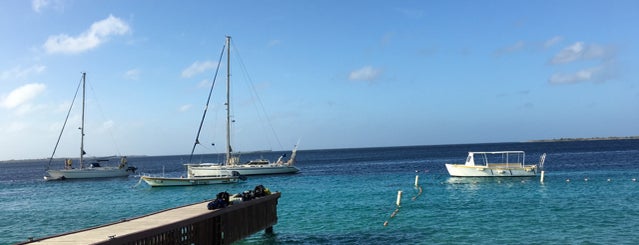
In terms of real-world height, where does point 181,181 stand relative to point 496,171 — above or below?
above

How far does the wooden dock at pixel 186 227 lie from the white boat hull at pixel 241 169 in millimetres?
50968

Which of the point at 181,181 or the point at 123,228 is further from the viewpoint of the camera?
the point at 181,181

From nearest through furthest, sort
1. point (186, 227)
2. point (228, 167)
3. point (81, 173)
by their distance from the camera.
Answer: point (186, 227) < point (228, 167) < point (81, 173)

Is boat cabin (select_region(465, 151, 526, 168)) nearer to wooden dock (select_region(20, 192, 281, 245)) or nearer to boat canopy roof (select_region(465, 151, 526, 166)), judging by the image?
boat canopy roof (select_region(465, 151, 526, 166))

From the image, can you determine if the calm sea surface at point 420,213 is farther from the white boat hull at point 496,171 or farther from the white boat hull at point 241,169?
the white boat hull at point 241,169

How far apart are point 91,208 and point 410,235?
27927mm

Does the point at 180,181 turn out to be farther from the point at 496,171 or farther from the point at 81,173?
the point at 496,171

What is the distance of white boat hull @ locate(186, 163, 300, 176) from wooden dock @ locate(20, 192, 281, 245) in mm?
50968

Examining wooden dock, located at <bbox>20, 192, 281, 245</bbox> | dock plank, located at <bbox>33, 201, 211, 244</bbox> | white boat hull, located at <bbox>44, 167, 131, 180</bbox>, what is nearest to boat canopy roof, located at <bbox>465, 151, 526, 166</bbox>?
wooden dock, located at <bbox>20, 192, 281, 245</bbox>

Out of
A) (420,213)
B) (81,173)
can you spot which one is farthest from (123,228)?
(81,173)

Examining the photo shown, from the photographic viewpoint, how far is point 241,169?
251ft

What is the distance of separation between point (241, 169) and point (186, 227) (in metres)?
60.5

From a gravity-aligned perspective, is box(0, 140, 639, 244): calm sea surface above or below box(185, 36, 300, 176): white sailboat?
below

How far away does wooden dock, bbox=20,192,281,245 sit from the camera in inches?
555
